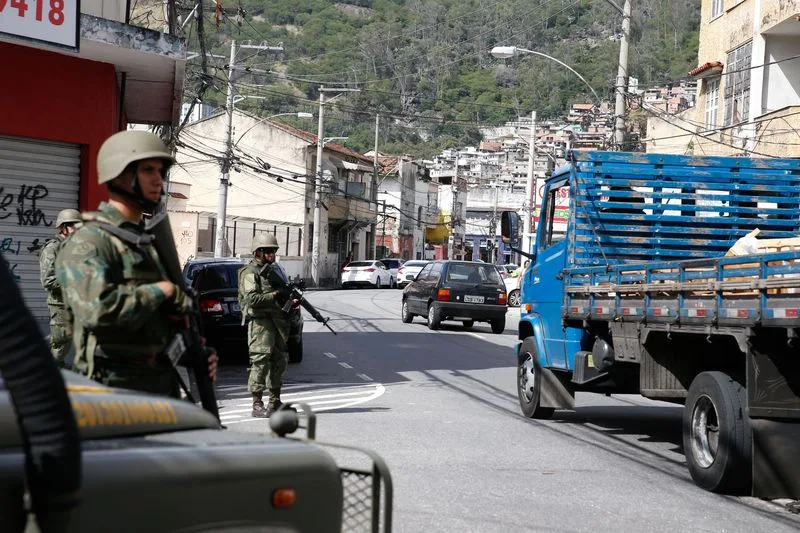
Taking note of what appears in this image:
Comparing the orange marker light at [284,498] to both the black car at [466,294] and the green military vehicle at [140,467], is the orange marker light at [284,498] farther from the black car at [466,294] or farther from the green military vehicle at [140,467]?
the black car at [466,294]

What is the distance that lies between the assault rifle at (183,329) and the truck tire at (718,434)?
4.77 m

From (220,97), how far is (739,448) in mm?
85762

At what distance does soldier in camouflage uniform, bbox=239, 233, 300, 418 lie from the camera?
11.6 meters

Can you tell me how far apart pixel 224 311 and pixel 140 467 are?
14.9 m

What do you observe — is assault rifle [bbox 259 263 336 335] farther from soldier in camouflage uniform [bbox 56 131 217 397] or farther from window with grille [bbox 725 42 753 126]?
window with grille [bbox 725 42 753 126]

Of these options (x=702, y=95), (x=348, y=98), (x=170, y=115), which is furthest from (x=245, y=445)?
(x=348, y=98)

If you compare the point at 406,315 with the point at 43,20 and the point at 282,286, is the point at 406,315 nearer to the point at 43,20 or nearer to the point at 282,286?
the point at 282,286

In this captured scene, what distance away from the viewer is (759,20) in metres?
27.8

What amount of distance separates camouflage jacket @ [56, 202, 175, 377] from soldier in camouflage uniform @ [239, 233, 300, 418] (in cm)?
742

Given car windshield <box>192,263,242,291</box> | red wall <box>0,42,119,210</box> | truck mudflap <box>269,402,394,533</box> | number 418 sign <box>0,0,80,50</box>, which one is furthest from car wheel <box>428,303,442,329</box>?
truck mudflap <box>269,402,394,533</box>

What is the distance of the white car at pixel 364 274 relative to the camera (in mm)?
58719

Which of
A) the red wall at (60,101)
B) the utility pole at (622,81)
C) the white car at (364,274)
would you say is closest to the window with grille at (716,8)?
the utility pole at (622,81)

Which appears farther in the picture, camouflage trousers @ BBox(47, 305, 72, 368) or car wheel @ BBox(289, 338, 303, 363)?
car wheel @ BBox(289, 338, 303, 363)

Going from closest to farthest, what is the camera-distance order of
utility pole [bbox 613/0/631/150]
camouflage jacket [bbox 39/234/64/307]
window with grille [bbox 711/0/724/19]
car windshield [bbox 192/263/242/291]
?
camouflage jacket [bbox 39/234/64/307] < car windshield [bbox 192/263/242/291] < utility pole [bbox 613/0/631/150] < window with grille [bbox 711/0/724/19]
